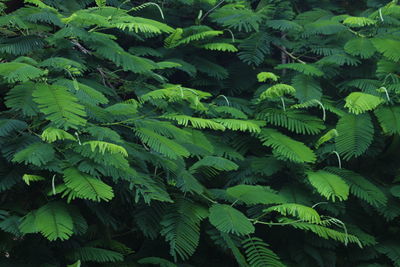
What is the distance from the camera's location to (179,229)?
2715mm

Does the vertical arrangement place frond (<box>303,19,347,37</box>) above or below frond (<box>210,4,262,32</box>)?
below

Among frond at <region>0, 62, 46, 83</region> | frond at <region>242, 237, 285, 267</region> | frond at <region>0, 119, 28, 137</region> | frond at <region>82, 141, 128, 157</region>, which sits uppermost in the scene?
frond at <region>0, 62, 46, 83</region>

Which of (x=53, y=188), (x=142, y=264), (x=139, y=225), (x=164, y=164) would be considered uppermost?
(x=53, y=188)

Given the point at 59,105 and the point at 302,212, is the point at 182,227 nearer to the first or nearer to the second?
the point at 302,212

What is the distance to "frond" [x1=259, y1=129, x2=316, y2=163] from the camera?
131 inches

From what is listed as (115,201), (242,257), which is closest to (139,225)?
(115,201)

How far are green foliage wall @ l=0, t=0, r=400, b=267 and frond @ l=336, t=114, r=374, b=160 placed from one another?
0.04 feet

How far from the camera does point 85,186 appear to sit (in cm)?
231

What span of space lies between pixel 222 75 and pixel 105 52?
4.13 ft

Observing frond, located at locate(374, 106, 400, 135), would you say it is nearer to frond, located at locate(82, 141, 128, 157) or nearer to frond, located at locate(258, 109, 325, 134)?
frond, located at locate(258, 109, 325, 134)

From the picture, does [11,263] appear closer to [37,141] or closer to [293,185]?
[37,141]

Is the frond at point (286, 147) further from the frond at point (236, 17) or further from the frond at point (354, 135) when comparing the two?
the frond at point (236, 17)

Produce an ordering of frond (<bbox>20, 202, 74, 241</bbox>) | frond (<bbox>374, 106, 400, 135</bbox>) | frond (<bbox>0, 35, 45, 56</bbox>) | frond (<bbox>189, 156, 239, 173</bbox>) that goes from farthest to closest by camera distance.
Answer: frond (<bbox>374, 106, 400, 135</bbox>) → frond (<bbox>0, 35, 45, 56</bbox>) → frond (<bbox>189, 156, 239, 173</bbox>) → frond (<bbox>20, 202, 74, 241</bbox>)

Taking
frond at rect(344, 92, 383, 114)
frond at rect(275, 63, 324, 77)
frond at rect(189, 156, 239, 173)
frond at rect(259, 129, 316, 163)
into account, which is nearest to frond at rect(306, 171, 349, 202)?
frond at rect(259, 129, 316, 163)
